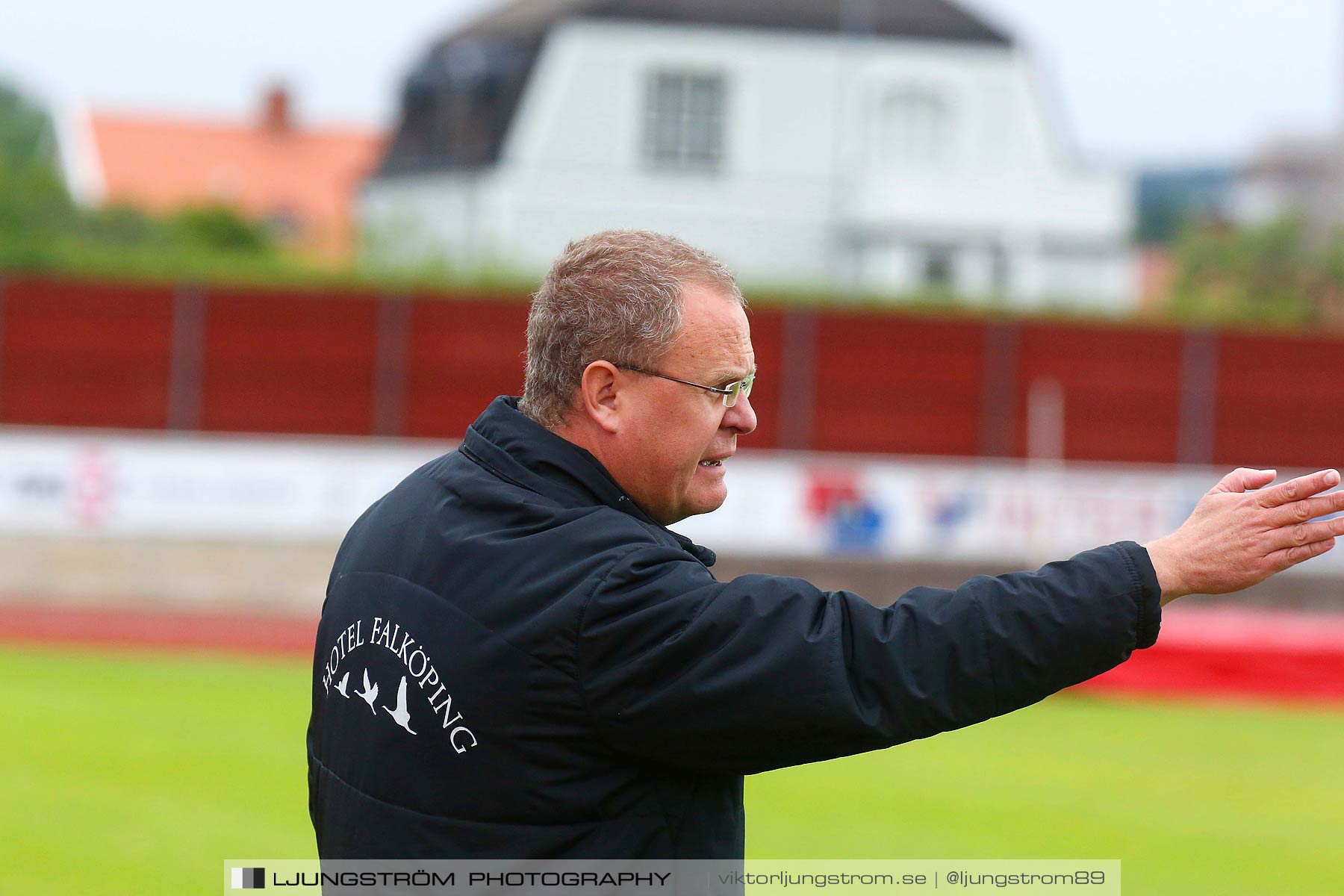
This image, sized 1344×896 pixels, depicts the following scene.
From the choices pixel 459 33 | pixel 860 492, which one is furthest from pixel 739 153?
pixel 860 492

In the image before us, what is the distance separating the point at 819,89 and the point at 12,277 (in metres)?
15.7

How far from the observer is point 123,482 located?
18156 mm

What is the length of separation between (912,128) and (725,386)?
30603 millimetres

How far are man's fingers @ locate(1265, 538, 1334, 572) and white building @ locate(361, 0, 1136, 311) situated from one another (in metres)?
25.9

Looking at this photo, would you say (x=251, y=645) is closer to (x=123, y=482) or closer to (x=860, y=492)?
(x=123, y=482)

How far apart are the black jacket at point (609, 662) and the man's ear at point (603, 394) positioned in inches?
2.4

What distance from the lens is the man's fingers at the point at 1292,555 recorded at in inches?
95.3

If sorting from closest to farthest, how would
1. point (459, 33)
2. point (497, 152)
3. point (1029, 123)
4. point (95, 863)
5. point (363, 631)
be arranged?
point (363, 631), point (95, 863), point (497, 152), point (1029, 123), point (459, 33)

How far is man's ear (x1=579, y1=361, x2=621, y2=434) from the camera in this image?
2.51 m

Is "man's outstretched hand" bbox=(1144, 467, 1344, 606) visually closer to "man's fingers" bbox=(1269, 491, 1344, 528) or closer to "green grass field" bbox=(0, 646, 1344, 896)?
"man's fingers" bbox=(1269, 491, 1344, 528)

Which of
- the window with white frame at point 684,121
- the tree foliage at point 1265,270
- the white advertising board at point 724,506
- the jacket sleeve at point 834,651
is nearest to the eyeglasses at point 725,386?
the jacket sleeve at point 834,651

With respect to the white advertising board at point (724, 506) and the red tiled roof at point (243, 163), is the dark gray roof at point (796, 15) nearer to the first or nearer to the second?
the white advertising board at point (724, 506)

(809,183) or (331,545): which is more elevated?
(809,183)

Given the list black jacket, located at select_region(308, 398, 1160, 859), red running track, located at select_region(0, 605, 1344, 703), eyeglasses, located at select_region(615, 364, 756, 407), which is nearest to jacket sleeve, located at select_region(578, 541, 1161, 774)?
black jacket, located at select_region(308, 398, 1160, 859)
